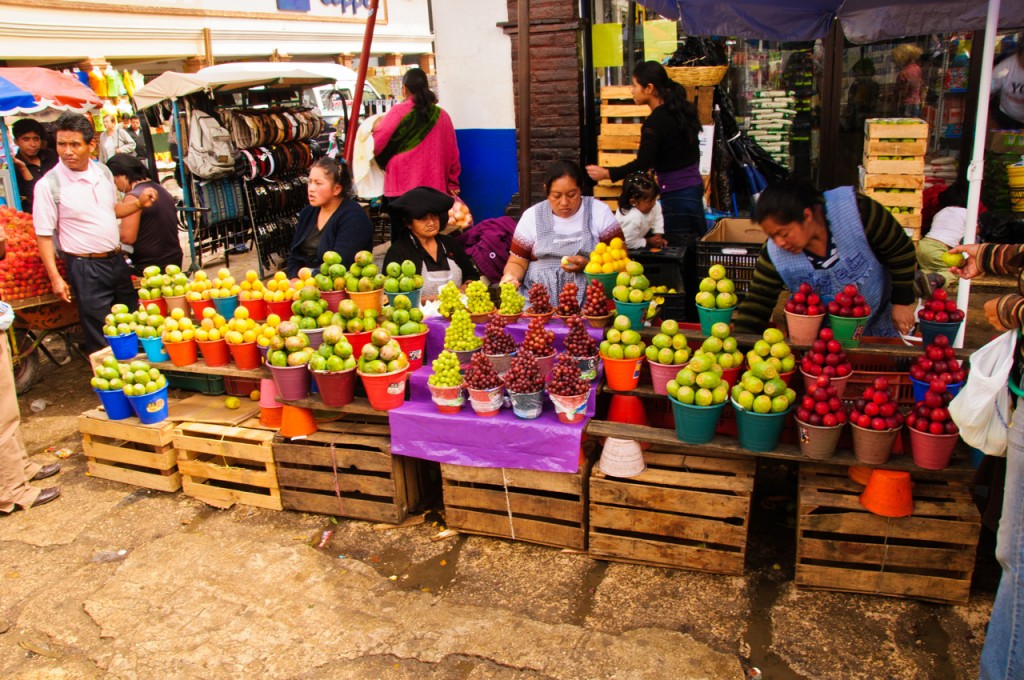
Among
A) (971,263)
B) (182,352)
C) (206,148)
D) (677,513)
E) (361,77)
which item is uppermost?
(361,77)

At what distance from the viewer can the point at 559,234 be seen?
213 inches

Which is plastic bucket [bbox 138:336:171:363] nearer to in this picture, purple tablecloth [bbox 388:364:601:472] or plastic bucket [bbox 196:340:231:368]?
plastic bucket [bbox 196:340:231:368]

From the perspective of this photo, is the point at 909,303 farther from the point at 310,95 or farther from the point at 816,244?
the point at 310,95

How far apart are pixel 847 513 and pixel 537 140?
5441 millimetres

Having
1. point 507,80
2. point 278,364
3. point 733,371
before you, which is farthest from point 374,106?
point 733,371

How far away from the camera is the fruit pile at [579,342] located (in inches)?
168

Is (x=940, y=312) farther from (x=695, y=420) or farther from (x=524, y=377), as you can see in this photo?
(x=524, y=377)

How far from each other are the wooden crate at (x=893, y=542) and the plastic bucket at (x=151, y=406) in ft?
13.5

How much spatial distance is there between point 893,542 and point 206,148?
908 cm

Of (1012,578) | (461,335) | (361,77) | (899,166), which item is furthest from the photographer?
(361,77)

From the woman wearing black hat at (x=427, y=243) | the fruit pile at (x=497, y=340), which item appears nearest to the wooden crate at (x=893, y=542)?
the fruit pile at (x=497, y=340)

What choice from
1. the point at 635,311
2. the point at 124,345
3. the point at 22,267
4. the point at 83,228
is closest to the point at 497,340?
the point at 635,311

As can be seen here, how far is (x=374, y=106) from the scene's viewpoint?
1650 centimetres

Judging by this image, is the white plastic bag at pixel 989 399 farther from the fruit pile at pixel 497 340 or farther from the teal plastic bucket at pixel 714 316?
the fruit pile at pixel 497 340
